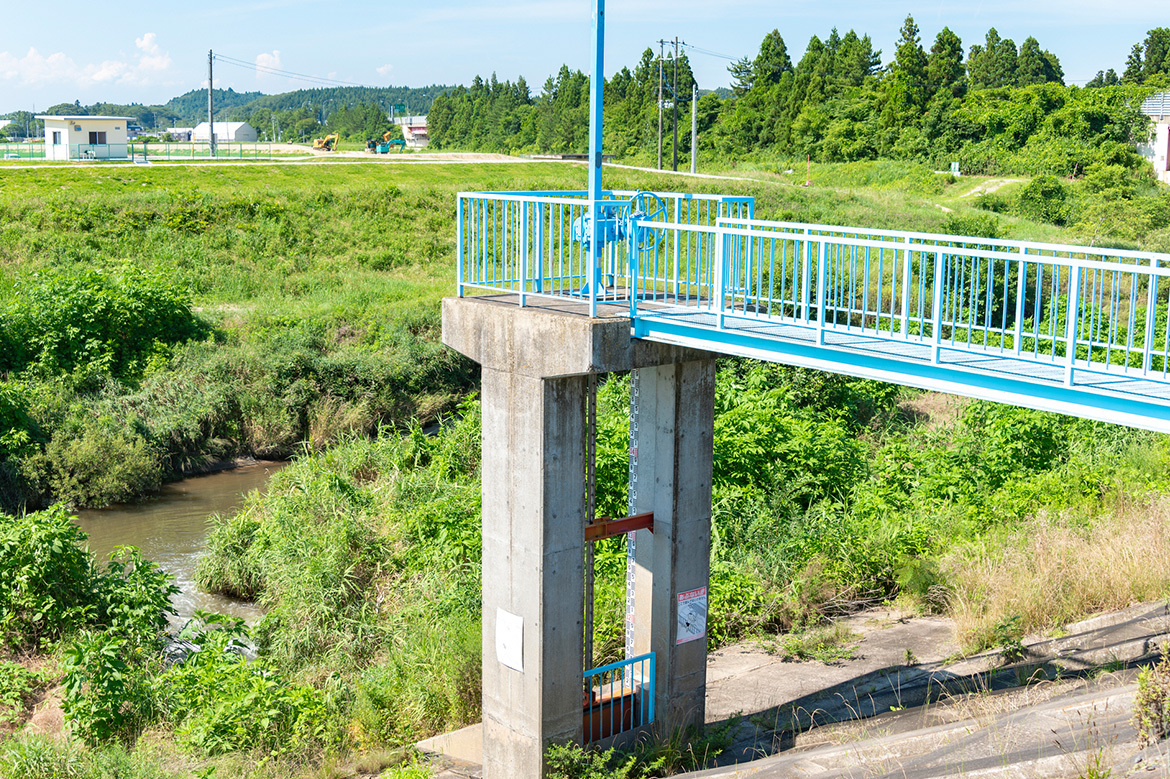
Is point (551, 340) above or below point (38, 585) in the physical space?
above

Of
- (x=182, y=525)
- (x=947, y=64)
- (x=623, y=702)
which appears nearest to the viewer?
(x=623, y=702)

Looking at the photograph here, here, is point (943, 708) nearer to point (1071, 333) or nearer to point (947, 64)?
point (1071, 333)

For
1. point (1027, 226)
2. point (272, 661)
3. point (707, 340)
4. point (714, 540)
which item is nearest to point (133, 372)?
point (272, 661)

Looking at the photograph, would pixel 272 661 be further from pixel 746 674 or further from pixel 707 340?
pixel 707 340

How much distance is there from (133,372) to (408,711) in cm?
1576

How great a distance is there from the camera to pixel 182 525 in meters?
18.4

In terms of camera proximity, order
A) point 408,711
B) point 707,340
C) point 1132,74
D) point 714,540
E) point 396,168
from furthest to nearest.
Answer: point 1132,74
point 396,168
point 714,540
point 408,711
point 707,340

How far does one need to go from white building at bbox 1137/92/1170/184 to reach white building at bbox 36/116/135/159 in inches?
1915

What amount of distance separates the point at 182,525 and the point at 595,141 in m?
12.8

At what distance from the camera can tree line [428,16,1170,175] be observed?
5222 cm

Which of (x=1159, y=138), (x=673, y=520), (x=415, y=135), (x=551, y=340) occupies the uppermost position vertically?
(x=415, y=135)

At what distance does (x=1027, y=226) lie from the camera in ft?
124

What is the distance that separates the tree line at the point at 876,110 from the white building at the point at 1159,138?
81cm

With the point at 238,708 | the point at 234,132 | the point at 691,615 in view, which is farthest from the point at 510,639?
the point at 234,132
